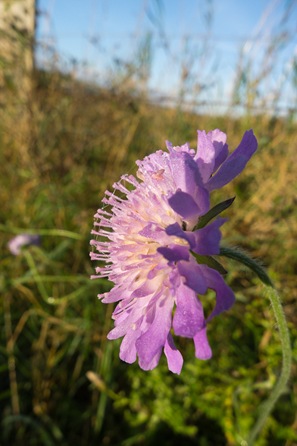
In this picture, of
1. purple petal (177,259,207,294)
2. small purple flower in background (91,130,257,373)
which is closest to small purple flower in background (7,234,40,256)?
small purple flower in background (91,130,257,373)

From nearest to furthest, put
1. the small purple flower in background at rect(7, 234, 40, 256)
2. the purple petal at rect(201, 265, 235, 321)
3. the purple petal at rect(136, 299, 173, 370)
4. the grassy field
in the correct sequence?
1. the purple petal at rect(201, 265, 235, 321)
2. the purple petal at rect(136, 299, 173, 370)
3. the grassy field
4. the small purple flower in background at rect(7, 234, 40, 256)

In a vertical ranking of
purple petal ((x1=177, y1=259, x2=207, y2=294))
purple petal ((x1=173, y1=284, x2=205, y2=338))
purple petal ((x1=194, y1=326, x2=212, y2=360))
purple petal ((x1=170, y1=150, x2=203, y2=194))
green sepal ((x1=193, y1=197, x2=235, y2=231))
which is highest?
purple petal ((x1=170, y1=150, x2=203, y2=194))

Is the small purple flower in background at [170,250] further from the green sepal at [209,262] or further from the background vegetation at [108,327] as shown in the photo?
the background vegetation at [108,327]

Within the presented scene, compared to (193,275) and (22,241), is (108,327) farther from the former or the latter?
(193,275)

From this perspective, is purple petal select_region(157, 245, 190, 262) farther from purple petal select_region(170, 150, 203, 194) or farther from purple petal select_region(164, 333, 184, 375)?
purple petal select_region(164, 333, 184, 375)

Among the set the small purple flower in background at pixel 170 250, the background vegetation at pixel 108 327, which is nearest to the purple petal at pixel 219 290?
the small purple flower in background at pixel 170 250

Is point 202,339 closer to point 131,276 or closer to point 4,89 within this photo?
point 131,276

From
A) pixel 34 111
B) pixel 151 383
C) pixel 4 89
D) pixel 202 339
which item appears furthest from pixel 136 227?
pixel 4 89

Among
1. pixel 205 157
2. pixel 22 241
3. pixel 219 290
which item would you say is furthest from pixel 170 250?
pixel 22 241

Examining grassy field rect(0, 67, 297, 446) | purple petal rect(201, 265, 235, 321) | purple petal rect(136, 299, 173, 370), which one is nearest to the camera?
purple petal rect(201, 265, 235, 321)
